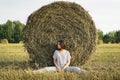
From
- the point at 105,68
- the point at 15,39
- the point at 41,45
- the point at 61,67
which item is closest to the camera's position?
the point at 61,67

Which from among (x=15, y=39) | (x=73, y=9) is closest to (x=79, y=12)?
(x=73, y=9)

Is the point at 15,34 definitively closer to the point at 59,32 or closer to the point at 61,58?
the point at 59,32

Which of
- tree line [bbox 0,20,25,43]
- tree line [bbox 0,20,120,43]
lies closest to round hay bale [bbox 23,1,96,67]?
tree line [bbox 0,20,120,43]

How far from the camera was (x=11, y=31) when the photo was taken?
64.2 metres

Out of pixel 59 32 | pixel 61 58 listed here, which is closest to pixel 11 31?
pixel 59 32

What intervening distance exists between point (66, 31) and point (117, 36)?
4735cm

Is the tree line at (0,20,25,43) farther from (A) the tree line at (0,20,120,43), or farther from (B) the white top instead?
(B) the white top

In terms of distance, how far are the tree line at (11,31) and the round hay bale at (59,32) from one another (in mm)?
43457

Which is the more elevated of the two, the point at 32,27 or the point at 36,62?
the point at 32,27

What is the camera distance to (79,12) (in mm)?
13039

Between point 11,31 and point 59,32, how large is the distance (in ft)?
169

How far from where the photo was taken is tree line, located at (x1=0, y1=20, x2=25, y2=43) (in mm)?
58456

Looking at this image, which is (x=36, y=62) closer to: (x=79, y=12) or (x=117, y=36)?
(x=79, y=12)

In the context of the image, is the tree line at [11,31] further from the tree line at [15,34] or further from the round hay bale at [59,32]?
the round hay bale at [59,32]
